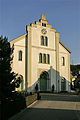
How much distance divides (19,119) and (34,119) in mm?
912

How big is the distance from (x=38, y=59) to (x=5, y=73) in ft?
98.5

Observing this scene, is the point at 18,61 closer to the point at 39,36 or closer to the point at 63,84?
the point at 39,36

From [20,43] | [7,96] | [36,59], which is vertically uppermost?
[20,43]

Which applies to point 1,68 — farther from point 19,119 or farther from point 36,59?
point 36,59

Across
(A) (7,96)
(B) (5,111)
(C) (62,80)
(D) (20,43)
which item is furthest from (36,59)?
(B) (5,111)

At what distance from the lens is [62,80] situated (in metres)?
47.2

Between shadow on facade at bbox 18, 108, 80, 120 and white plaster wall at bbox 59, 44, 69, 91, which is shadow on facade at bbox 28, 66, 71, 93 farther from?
shadow on facade at bbox 18, 108, 80, 120

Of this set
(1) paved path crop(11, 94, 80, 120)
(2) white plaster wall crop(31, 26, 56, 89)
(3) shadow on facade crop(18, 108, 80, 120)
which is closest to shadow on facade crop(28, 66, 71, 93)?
(2) white plaster wall crop(31, 26, 56, 89)

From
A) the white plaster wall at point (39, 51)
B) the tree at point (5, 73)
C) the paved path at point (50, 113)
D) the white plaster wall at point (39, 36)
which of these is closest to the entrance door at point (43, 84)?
the white plaster wall at point (39, 51)

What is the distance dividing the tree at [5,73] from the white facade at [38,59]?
81.5 ft

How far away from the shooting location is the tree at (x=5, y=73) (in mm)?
14016

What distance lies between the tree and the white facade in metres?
24.9

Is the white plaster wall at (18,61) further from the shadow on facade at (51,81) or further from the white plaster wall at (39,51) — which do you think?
the shadow on facade at (51,81)

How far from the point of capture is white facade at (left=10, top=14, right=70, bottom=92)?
4162 centimetres
